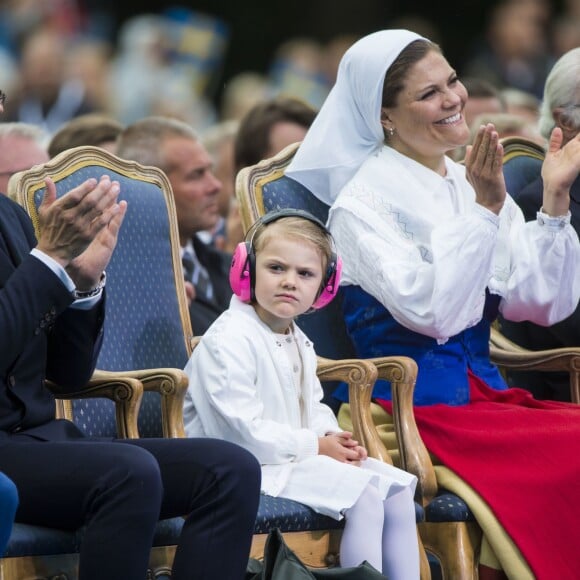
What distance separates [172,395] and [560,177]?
131cm

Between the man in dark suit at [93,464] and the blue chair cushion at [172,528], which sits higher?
the man in dark suit at [93,464]

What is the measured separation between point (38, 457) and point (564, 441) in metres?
1.43

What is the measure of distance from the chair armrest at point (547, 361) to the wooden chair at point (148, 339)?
78 cm

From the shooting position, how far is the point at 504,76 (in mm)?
8945

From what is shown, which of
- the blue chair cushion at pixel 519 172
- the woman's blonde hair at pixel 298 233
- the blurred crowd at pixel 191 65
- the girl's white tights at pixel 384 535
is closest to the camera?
the girl's white tights at pixel 384 535

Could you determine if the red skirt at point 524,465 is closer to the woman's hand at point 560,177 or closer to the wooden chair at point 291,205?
the wooden chair at point 291,205

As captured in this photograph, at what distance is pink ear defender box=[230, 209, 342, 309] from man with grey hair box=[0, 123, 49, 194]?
4.28 ft

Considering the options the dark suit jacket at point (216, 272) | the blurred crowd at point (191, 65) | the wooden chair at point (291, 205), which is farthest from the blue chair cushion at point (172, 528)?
the blurred crowd at point (191, 65)

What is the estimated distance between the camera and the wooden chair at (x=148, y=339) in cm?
304

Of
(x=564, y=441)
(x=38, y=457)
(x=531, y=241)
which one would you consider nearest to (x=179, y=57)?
(x=531, y=241)

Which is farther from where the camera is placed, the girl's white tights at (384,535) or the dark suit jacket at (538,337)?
the dark suit jacket at (538,337)

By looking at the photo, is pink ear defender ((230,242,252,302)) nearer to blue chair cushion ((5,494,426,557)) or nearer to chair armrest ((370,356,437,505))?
chair armrest ((370,356,437,505))

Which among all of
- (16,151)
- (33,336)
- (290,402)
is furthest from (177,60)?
(33,336)

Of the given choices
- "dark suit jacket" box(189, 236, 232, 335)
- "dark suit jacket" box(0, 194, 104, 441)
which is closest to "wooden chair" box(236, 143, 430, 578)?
"dark suit jacket" box(0, 194, 104, 441)
